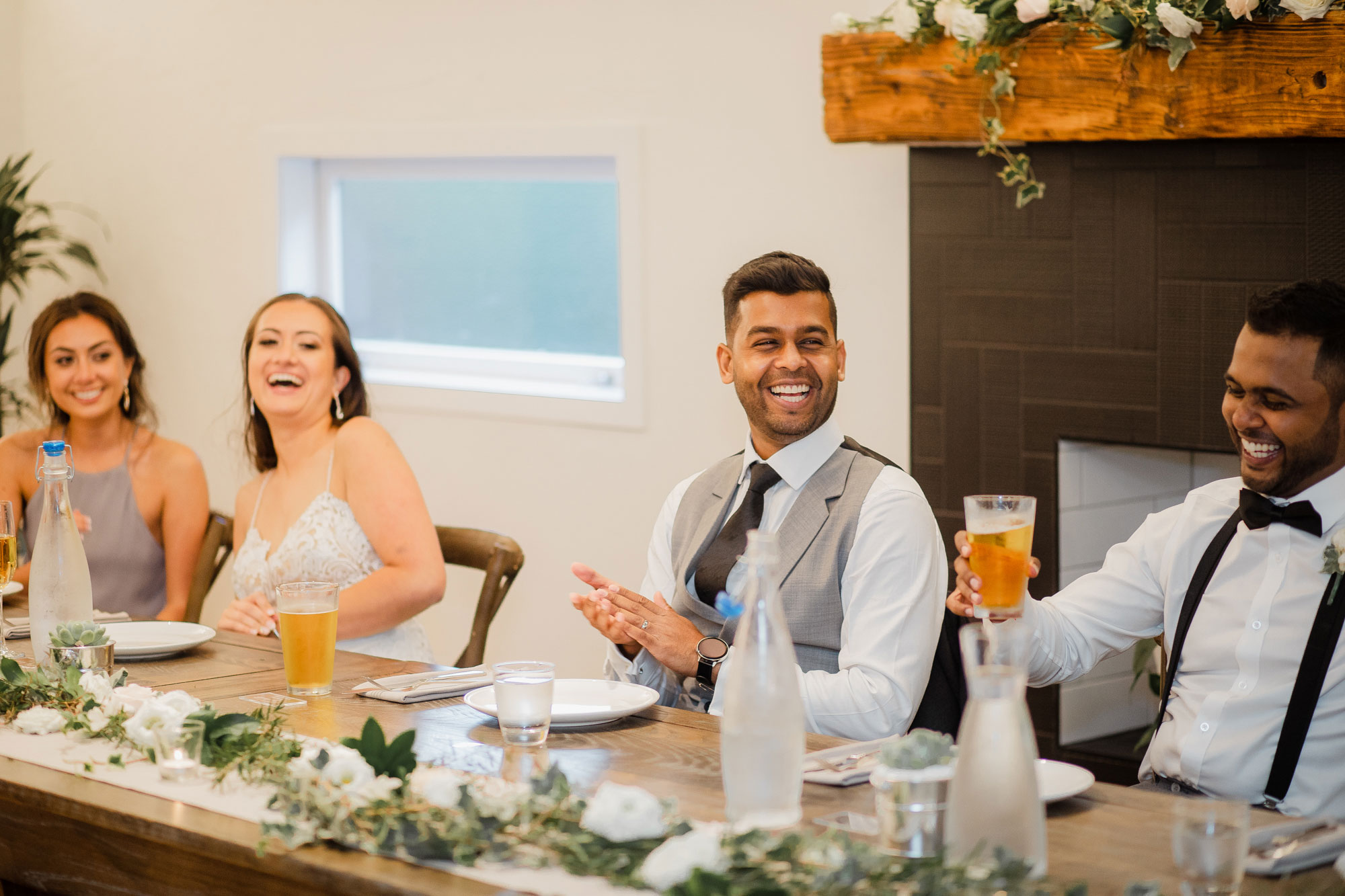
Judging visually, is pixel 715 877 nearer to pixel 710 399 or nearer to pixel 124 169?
pixel 710 399

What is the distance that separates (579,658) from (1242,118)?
8.09 ft

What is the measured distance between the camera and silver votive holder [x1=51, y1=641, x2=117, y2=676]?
2076 mm

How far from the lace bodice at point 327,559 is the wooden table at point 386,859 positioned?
86 centimetres

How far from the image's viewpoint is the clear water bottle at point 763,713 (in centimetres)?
145

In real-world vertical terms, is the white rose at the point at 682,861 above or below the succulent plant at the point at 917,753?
below

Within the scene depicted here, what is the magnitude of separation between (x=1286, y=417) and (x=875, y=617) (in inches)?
25.8

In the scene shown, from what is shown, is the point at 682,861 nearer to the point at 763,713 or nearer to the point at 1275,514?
the point at 763,713

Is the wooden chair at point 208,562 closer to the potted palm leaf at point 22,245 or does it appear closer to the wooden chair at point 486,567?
the wooden chair at point 486,567

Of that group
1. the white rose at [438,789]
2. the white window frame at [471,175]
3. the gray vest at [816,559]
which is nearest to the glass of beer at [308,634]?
the white rose at [438,789]

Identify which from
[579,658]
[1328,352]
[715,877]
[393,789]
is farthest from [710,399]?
[715,877]

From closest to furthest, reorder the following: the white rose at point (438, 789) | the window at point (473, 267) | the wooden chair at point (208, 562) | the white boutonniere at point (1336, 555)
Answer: the white rose at point (438, 789)
the white boutonniere at point (1336, 555)
the wooden chair at point (208, 562)
the window at point (473, 267)

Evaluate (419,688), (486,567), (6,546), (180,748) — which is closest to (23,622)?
(6,546)

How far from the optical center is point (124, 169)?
5.50 m

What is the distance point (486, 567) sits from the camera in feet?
10.2
